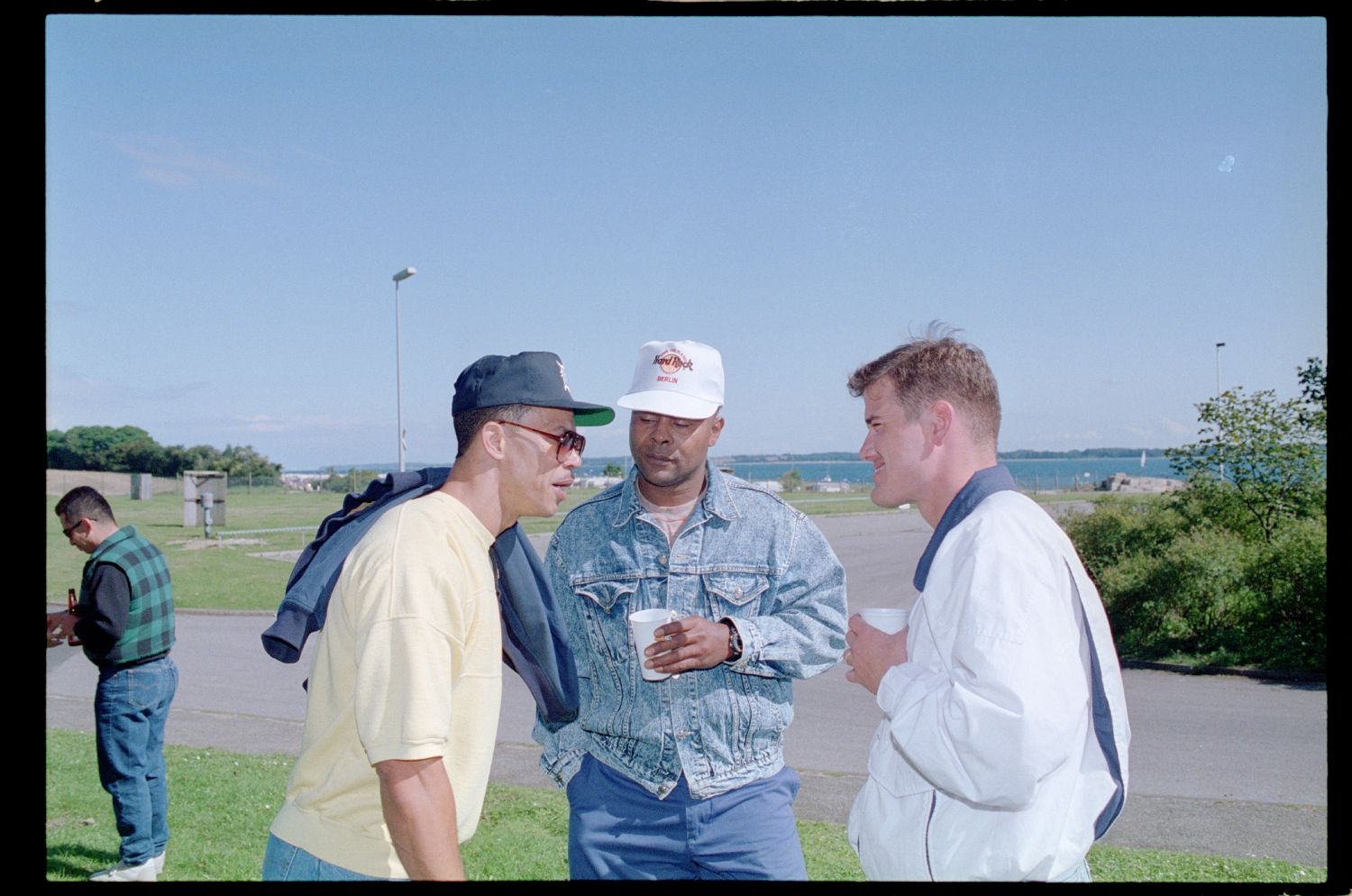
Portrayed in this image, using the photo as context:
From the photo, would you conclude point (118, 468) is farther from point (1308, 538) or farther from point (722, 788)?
point (1308, 538)

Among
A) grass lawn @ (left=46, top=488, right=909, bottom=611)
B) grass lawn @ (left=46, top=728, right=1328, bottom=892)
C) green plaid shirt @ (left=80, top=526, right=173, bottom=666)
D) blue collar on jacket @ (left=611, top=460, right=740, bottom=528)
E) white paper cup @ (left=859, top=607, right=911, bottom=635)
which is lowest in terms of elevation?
grass lawn @ (left=46, top=728, right=1328, bottom=892)

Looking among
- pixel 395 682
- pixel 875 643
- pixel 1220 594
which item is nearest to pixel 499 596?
pixel 395 682

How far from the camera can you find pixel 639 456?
10.7 feet

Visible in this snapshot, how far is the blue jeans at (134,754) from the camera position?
176 inches

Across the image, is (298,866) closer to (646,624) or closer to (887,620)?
(646,624)

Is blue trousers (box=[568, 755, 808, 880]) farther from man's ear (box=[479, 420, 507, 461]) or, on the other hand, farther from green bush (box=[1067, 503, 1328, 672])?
green bush (box=[1067, 503, 1328, 672])

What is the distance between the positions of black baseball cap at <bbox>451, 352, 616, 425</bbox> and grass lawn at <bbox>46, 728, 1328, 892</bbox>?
236cm

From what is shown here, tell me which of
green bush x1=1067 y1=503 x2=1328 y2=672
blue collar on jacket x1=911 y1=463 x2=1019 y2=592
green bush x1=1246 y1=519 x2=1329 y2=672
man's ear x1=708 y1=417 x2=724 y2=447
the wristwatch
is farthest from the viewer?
green bush x1=1067 y1=503 x2=1328 y2=672

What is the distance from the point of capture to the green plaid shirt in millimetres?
4613

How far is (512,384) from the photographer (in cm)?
265

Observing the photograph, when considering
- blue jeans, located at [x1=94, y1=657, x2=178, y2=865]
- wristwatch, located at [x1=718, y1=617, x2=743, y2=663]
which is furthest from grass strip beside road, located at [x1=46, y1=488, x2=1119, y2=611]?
wristwatch, located at [x1=718, y1=617, x2=743, y2=663]

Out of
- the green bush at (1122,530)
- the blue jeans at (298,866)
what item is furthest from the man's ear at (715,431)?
the green bush at (1122,530)
